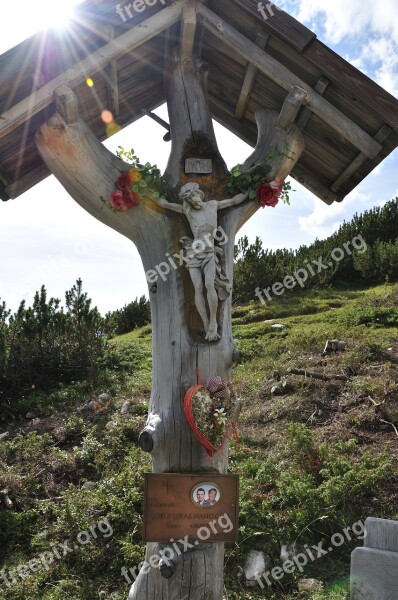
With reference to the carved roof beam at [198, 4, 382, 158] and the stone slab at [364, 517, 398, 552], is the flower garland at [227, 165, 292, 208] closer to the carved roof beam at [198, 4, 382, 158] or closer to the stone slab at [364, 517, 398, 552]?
the carved roof beam at [198, 4, 382, 158]

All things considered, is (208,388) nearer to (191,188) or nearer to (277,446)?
(191,188)

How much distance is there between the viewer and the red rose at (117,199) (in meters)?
3.70

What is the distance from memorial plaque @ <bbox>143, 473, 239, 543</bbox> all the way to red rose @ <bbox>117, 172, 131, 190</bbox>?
1907 millimetres

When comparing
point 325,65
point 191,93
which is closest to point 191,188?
point 191,93

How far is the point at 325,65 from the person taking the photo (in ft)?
12.6

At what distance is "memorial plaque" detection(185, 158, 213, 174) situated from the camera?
3.89 m

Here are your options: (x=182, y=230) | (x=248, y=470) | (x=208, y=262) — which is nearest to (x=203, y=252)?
(x=208, y=262)

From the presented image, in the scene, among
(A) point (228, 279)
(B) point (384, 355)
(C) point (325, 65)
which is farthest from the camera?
(B) point (384, 355)

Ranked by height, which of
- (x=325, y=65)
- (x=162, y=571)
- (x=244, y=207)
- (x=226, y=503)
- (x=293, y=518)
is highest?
(x=325, y=65)

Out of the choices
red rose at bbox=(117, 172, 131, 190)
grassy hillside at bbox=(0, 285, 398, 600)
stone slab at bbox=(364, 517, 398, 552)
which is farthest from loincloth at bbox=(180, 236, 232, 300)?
grassy hillside at bbox=(0, 285, 398, 600)

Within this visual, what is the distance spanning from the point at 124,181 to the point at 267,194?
1017 mm

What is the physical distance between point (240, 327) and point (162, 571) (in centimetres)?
822

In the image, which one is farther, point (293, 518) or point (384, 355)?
point (384, 355)

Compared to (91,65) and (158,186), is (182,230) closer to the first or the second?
(158,186)
